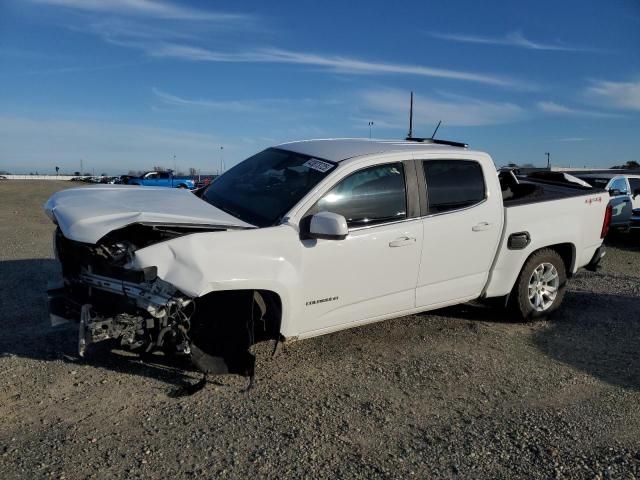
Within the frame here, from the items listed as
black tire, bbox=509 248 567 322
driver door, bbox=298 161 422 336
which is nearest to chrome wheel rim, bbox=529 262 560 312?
black tire, bbox=509 248 567 322

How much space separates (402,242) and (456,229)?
0.65 meters

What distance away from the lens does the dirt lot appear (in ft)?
9.92

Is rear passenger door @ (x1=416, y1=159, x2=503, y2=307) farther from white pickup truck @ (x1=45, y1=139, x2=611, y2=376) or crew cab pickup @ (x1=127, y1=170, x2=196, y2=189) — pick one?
crew cab pickup @ (x1=127, y1=170, x2=196, y2=189)

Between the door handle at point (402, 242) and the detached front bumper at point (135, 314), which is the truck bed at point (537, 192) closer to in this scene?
the door handle at point (402, 242)

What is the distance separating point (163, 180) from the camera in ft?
112

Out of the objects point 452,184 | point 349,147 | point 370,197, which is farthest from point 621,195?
point 370,197

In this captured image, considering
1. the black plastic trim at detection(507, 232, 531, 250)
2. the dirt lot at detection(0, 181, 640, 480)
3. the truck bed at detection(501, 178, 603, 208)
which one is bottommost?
the dirt lot at detection(0, 181, 640, 480)

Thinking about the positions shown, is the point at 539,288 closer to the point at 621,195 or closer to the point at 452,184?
the point at 452,184

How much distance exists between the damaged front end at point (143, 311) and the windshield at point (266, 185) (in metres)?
0.71

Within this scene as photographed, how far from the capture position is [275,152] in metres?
5.25

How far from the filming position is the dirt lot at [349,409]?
3023mm

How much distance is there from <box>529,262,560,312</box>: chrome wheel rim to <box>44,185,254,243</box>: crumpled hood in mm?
3323

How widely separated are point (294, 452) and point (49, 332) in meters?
2.98

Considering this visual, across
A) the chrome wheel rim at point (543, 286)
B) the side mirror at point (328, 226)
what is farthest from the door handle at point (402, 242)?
the chrome wheel rim at point (543, 286)
